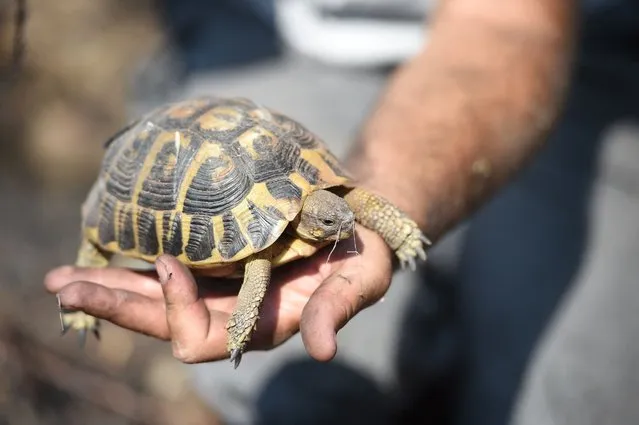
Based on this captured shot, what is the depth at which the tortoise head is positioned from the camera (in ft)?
6.73

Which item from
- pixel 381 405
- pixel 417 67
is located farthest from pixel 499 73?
pixel 381 405

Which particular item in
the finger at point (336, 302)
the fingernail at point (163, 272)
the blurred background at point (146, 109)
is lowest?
the blurred background at point (146, 109)

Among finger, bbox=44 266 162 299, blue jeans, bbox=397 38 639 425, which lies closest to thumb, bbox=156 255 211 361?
finger, bbox=44 266 162 299

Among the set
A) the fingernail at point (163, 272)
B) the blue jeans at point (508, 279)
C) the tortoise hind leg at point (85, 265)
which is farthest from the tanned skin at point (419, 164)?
the blue jeans at point (508, 279)

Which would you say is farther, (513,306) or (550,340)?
(513,306)

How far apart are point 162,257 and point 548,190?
2.47 meters

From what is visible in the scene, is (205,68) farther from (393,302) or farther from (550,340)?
(550,340)

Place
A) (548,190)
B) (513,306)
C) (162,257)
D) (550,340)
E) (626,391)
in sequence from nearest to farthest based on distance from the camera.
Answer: (162,257) < (626,391) < (550,340) < (513,306) < (548,190)

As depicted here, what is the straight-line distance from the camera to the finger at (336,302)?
177 centimetres

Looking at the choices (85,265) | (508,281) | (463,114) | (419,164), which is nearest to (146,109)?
(85,265)

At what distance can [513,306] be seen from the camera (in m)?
3.41

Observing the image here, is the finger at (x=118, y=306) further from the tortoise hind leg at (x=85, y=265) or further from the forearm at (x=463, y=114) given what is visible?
the forearm at (x=463, y=114)

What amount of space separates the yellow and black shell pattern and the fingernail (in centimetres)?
21

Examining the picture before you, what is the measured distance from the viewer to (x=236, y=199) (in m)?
2.18
